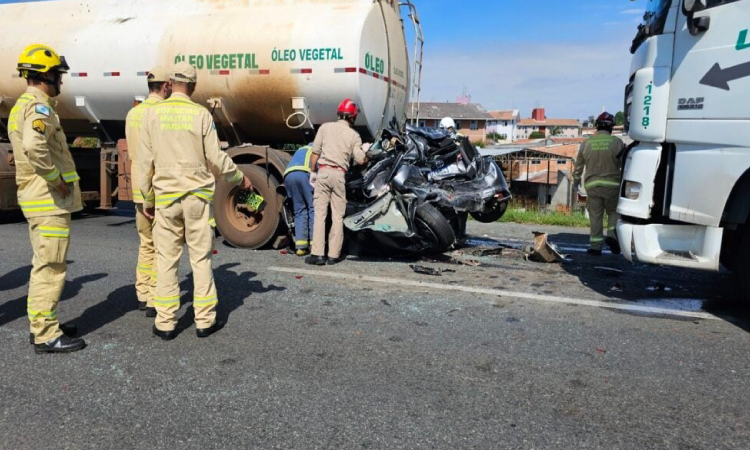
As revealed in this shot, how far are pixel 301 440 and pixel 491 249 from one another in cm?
448

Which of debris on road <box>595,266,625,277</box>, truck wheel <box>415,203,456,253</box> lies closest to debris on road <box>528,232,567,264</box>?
debris on road <box>595,266,625,277</box>

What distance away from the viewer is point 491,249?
6633 millimetres

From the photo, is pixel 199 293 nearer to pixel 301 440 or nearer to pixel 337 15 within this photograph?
pixel 301 440

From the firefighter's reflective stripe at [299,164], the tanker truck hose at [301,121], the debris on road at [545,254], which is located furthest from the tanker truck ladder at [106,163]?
the debris on road at [545,254]

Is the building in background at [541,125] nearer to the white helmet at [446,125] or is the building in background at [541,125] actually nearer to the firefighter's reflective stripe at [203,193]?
the white helmet at [446,125]

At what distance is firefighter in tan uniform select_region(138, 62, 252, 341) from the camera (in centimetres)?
370

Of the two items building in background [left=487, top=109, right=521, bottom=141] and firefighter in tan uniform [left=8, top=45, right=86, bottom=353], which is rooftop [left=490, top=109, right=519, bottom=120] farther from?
firefighter in tan uniform [left=8, top=45, right=86, bottom=353]

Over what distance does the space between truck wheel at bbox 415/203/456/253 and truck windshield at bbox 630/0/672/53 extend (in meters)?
2.46

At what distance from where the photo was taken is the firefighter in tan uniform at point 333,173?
6016 millimetres

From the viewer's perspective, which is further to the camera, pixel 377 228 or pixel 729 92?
pixel 377 228

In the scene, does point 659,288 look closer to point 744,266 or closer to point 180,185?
point 744,266

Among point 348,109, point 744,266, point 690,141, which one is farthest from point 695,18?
point 348,109

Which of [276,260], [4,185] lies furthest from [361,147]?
[4,185]

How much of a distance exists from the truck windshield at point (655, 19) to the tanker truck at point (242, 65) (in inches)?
118
